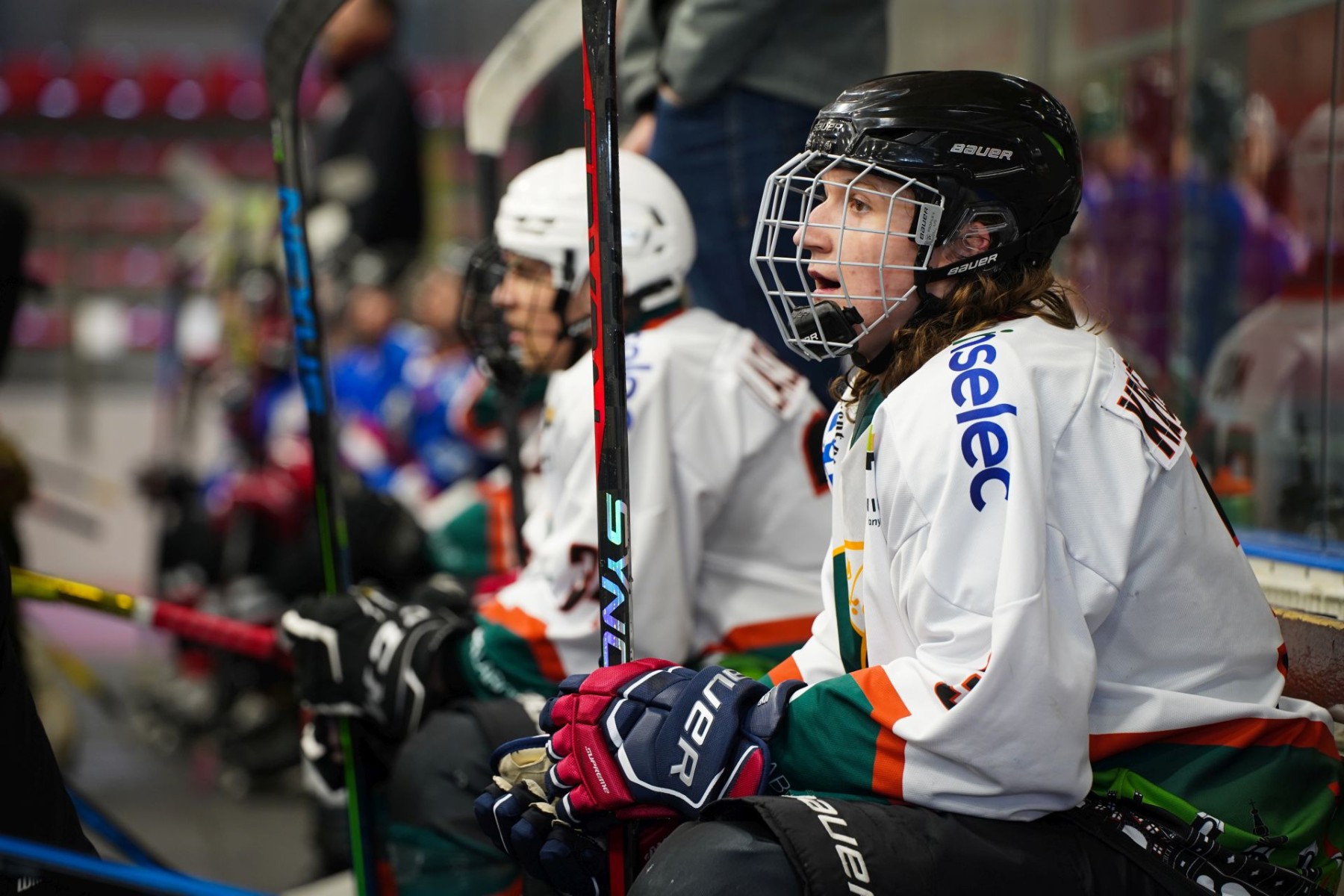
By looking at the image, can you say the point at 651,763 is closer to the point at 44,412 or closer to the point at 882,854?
the point at 882,854

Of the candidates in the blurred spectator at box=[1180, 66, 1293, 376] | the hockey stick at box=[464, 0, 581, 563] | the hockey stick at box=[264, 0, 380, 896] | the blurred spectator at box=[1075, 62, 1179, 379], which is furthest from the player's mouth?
the blurred spectator at box=[1075, 62, 1179, 379]

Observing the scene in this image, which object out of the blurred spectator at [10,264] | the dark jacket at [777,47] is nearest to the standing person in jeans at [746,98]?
the dark jacket at [777,47]

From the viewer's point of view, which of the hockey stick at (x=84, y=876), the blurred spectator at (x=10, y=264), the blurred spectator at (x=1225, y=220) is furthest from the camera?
the blurred spectator at (x=10, y=264)

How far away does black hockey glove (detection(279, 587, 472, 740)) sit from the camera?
1928 millimetres

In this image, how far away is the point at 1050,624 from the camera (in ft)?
3.90

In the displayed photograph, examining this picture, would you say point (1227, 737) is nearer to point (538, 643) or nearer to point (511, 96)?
point (538, 643)

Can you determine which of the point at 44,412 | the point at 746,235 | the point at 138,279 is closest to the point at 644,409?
the point at 746,235

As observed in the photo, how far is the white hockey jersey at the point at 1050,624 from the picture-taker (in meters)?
1.19

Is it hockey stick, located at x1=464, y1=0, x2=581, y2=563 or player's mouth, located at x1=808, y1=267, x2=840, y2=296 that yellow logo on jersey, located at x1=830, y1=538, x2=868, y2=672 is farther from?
hockey stick, located at x1=464, y1=0, x2=581, y2=563

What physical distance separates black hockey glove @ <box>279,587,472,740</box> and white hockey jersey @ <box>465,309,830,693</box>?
2.4 inches

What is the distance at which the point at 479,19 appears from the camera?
29.1 feet

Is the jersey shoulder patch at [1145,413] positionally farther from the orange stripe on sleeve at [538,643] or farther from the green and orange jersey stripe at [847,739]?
the orange stripe on sleeve at [538,643]

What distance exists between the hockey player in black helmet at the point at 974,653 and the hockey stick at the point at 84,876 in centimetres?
32

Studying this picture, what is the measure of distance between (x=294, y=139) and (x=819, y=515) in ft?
3.10
